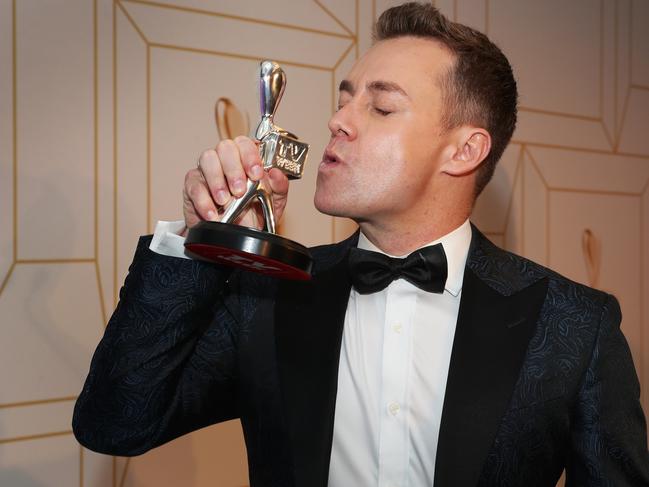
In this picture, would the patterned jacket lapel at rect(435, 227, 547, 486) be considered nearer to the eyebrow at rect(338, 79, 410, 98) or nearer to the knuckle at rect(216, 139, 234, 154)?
the eyebrow at rect(338, 79, 410, 98)

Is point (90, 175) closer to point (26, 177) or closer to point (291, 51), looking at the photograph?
point (26, 177)

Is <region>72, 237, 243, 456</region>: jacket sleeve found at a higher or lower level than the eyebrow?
lower

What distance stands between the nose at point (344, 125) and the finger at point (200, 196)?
0.98ft

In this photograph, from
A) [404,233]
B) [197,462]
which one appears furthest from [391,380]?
[197,462]

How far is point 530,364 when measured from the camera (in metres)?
1.18

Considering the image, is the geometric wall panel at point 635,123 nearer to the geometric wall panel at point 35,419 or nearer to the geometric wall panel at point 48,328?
the geometric wall panel at point 48,328

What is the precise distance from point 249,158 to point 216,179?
6cm

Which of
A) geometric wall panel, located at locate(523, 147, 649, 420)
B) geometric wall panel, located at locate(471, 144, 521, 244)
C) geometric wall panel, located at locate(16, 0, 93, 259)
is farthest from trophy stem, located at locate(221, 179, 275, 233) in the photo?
geometric wall panel, located at locate(523, 147, 649, 420)

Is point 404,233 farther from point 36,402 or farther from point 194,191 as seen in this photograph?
point 36,402

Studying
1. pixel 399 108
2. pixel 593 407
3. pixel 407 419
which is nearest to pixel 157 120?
pixel 399 108

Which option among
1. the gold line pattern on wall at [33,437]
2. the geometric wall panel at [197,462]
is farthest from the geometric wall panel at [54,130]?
the geometric wall panel at [197,462]

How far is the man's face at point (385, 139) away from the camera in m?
1.28

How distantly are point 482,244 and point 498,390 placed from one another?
333 millimetres

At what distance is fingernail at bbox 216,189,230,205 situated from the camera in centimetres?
107
